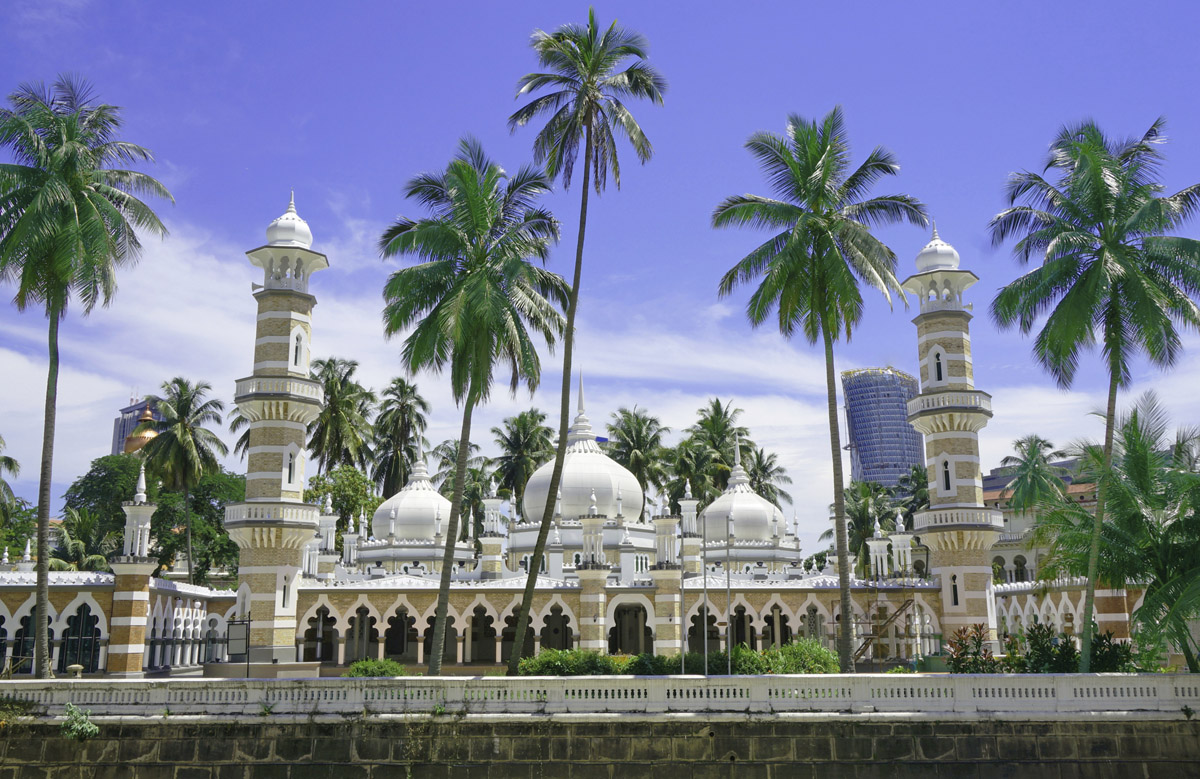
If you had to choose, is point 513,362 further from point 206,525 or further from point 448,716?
point 206,525

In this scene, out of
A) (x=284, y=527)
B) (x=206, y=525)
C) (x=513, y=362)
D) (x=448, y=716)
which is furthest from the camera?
(x=206, y=525)

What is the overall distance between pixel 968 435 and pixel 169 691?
29120 mm

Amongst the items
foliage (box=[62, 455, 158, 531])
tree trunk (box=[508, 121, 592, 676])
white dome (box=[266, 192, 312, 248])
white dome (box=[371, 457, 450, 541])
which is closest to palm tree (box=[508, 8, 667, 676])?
tree trunk (box=[508, 121, 592, 676])

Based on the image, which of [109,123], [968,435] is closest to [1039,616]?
[968,435]

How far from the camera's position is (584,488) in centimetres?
5112

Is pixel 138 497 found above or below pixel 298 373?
below

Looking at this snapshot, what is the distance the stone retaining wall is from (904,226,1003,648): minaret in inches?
711

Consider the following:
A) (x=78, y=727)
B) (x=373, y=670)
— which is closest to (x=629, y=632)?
(x=373, y=670)

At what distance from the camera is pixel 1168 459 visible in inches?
936

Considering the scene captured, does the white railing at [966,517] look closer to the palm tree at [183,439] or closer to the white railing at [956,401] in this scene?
the white railing at [956,401]

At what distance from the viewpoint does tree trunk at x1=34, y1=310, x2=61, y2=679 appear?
942 inches

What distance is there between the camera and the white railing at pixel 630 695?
19.8 m

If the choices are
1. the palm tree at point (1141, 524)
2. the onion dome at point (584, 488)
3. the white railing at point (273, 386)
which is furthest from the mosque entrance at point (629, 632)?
the palm tree at point (1141, 524)

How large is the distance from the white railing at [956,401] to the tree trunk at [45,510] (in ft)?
96.2
